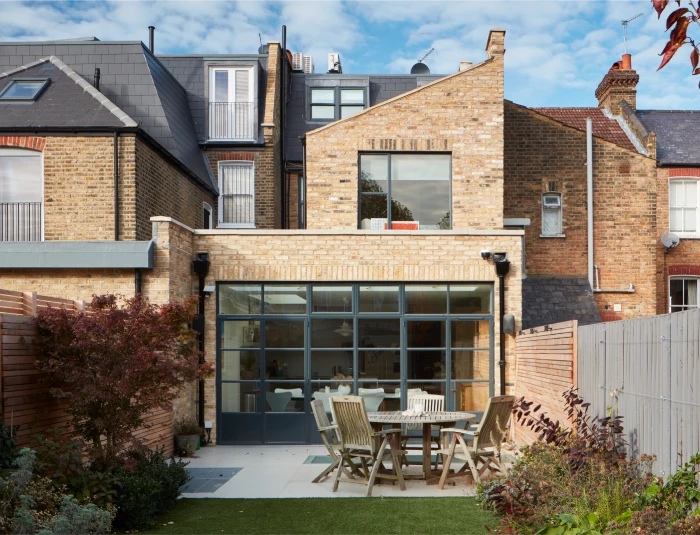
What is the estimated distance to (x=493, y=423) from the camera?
9.69 metres

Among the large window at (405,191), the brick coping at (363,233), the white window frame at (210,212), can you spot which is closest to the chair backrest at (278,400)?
the brick coping at (363,233)

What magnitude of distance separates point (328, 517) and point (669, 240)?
13.9 m

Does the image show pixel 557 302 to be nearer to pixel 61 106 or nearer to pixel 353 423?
pixel 353 423

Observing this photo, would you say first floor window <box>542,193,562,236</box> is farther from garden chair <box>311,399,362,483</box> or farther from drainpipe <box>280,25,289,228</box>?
garden chair <box>311,399,362,483</box>

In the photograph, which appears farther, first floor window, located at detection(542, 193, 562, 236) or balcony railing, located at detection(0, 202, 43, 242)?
first floor window, located at detection(542, 193, 562, 236)

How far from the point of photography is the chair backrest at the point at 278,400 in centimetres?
1346

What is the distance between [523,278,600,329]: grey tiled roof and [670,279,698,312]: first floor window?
400cm

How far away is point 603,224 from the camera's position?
16.9m

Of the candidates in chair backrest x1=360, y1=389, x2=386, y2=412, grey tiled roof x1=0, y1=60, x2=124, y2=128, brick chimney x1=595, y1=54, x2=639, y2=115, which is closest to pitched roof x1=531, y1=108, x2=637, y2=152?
brick chimney x1=595, y1=54, x2=639, y2=115

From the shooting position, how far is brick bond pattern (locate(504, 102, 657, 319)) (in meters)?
16.8

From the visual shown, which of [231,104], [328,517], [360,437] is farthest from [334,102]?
[328,517]

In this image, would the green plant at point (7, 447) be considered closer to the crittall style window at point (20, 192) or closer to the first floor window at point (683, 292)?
the crittall style window at point (20, 192)

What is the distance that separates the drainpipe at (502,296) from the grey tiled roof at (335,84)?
8.80 meters

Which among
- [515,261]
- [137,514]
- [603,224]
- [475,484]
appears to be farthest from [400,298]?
[137,514]
